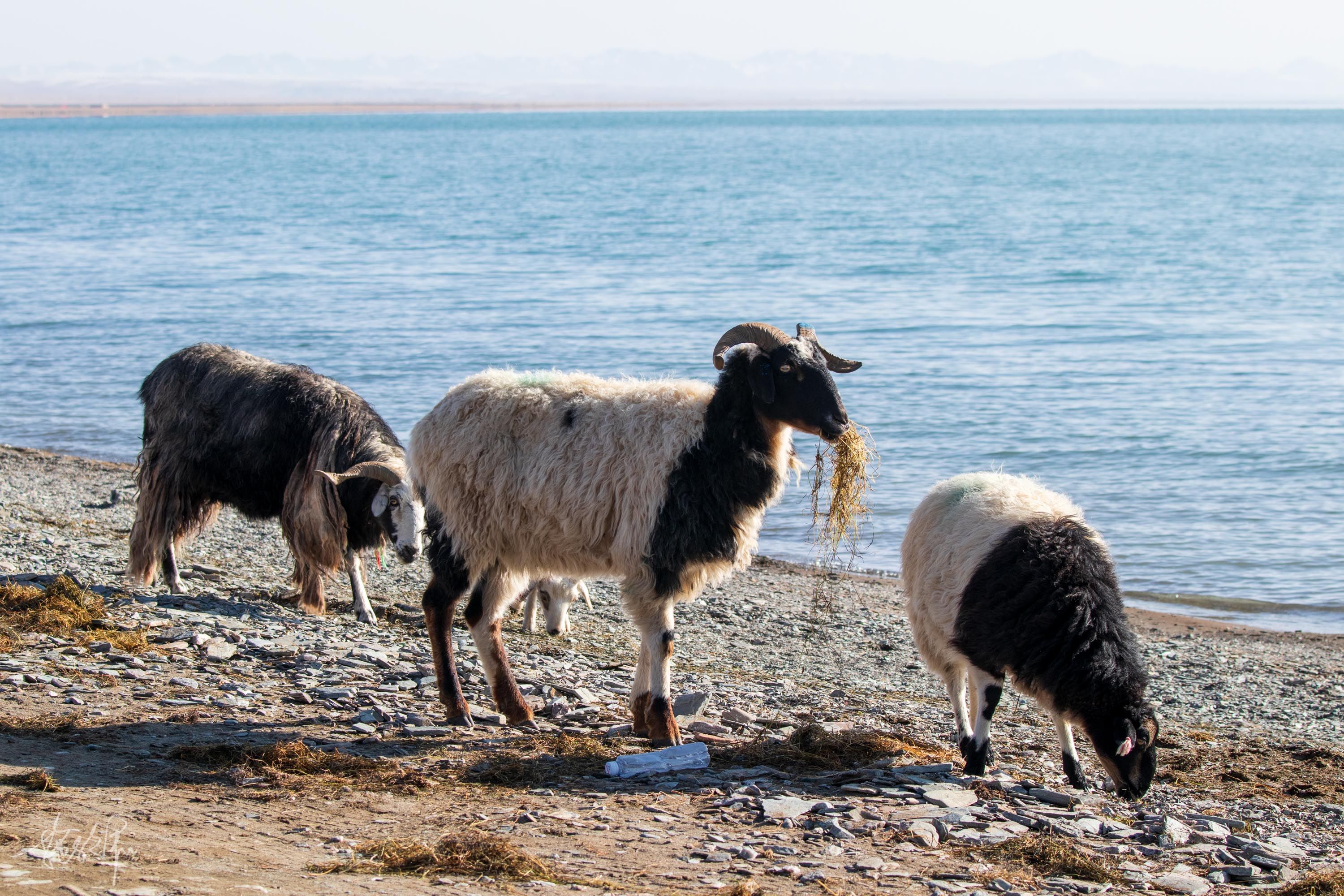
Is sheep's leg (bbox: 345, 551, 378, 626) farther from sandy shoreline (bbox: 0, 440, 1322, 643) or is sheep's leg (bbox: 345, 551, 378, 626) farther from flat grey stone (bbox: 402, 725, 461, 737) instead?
sandy shoreline (bbox: 0, 440, 1322, 643)

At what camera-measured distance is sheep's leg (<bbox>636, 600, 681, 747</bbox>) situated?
7340 millimetres

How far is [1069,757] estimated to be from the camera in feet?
23.8

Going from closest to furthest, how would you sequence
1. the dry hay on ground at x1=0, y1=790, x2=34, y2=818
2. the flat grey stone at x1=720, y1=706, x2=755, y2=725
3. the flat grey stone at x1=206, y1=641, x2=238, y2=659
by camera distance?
the dry hay on ground at x1=0, y1=790, x2=34, y2=818
the flat grey stone at x1=720, y1=706, x2=755, y2=725
the flat grey stone at x1=206, y1=641, x2=238, y2=659

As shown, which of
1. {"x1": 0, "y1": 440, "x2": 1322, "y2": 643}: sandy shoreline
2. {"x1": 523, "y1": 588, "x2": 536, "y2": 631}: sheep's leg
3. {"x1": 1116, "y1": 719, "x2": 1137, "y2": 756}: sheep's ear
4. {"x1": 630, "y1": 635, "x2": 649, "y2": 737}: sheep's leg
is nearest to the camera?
{"x1": 1116, "y1": 719, "x2": 1137, "y2": 756}: sheep's ear

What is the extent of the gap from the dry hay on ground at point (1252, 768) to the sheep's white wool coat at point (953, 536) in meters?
1.60

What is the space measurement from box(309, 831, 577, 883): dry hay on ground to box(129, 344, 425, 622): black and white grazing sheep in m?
4.87

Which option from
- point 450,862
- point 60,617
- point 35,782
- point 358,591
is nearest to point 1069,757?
point 450,862

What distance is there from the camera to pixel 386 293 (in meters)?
34.3

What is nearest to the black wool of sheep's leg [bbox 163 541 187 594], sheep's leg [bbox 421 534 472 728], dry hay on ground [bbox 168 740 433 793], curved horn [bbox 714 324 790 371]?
curved horn [bbox 714 324 790 371]

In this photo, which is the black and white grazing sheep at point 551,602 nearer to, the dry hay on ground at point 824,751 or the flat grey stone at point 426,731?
the flat grey stone at point 426,731

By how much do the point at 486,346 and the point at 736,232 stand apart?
25.9m

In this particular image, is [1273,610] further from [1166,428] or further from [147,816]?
[147,816]

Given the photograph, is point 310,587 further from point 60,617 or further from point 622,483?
point 622,483

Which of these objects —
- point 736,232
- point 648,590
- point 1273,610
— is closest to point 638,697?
point 648,590
